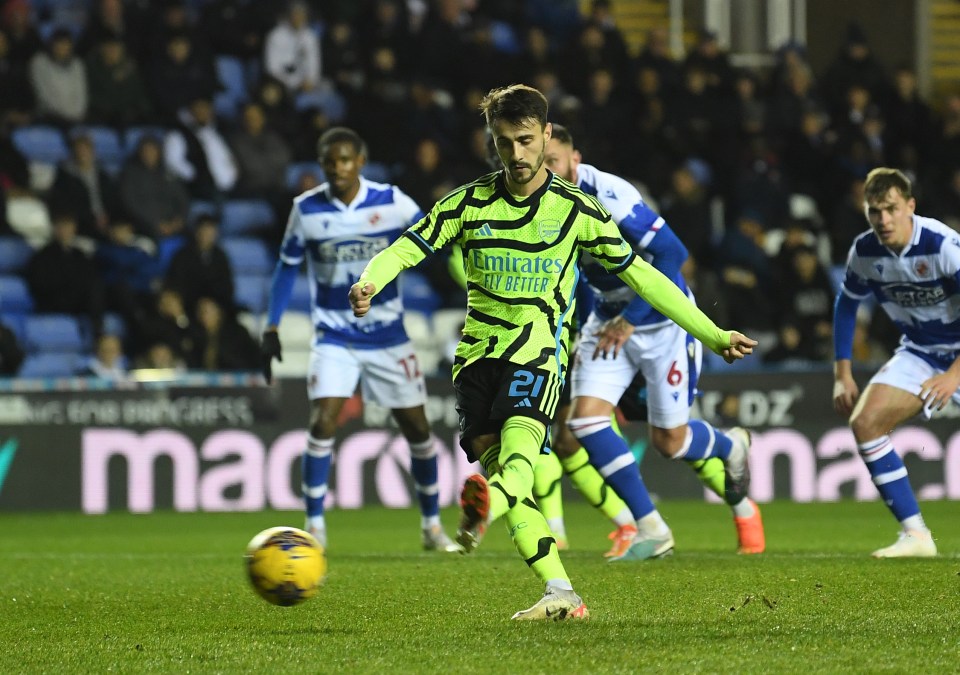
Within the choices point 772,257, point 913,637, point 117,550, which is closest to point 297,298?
point 772,257

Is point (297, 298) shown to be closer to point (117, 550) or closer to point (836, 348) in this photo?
point (117, 550)

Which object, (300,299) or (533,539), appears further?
(300,299)

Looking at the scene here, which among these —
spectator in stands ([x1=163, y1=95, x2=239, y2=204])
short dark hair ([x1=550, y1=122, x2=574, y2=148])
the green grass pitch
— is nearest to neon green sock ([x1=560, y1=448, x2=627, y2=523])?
the green grass pitch

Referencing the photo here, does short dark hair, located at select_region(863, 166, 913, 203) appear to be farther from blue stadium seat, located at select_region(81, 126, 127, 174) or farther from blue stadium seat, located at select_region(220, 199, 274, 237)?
blue stadium seat, located at select_region(81, 126, 127, 174)

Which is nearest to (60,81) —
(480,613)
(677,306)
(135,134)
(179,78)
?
(135,134)

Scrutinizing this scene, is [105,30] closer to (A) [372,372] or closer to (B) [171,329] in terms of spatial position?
(B) [171,329]

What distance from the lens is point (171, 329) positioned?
14250mm

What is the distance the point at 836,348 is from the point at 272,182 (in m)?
8.74

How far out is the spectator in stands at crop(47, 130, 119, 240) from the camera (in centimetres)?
1509

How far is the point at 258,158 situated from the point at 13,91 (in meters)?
2.49

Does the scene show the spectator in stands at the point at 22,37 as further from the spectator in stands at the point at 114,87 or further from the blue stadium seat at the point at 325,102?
the blue stadium seat at the point at 325,102

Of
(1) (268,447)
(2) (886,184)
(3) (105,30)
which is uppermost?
(3) (105,30)

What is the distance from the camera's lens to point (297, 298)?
1577cm

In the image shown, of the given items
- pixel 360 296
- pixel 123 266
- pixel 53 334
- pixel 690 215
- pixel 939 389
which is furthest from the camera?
pixel 690 215
